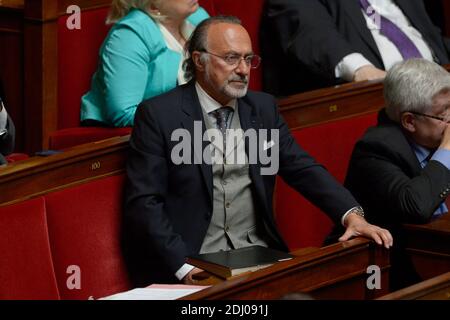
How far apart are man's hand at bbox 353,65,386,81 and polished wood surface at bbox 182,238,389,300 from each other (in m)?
0.70

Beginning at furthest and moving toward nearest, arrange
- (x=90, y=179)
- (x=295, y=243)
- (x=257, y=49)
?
(x=257, y=49)
(x=295, y=243)
(x=90, y=179)

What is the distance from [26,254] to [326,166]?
61cm

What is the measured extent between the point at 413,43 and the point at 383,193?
2.40 feet

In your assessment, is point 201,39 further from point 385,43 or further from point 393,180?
point 385,43

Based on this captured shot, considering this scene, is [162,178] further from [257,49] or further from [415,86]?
[257,49]

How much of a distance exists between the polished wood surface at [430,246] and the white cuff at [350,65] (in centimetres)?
62

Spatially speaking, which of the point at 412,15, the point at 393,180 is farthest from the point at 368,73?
the point at 393,180

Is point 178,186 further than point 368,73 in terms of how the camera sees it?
No

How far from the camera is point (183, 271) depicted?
4.13ft

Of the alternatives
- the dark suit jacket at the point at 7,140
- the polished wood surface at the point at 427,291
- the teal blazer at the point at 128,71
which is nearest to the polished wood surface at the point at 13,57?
the teal blazer at the point at 128,71

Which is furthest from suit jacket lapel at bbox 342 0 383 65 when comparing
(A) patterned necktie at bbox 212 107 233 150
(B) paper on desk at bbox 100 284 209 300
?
(B) paper on desk at bbox 100 284 209 300

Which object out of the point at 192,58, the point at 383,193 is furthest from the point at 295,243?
the point at 192,58

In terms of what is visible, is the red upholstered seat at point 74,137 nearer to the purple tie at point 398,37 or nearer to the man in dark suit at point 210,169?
the man in dark suit at point 210,169

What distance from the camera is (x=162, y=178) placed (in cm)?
130
